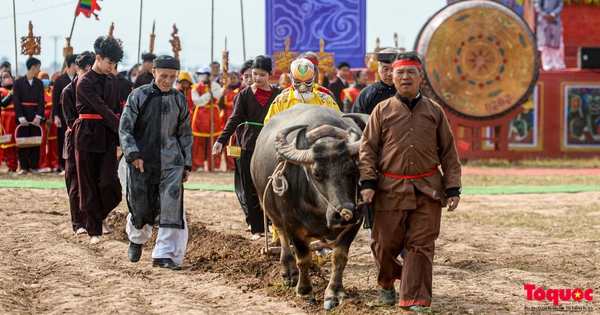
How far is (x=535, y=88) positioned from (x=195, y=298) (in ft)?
56.4

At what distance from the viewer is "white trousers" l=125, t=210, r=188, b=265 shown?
757cm

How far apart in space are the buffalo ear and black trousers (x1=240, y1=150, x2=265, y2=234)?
2.33 metres

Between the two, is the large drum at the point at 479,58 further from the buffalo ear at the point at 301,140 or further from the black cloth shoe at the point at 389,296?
the black cloth shoe at the point at 389,296

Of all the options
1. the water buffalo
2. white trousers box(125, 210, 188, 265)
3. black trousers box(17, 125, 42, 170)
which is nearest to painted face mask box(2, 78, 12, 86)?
black trousers box(17, 125, 42, 170)

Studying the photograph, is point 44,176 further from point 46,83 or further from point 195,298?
point 195,298

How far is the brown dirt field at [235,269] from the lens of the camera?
6086mm

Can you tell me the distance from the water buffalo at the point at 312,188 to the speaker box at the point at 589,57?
17.0m

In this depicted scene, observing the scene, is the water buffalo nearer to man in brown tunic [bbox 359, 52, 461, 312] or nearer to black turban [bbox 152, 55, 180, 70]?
man in brown tunic [bbox 359, 52, 461, 312]

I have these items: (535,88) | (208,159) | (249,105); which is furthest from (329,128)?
(535,88)

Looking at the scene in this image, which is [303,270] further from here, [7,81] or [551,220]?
[7,81]

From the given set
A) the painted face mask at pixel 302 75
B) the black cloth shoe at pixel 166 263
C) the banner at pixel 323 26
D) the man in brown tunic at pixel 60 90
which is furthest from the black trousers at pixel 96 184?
the banner at pixel 323 26

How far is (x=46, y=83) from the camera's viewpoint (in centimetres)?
1716

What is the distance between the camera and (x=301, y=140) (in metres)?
6.40

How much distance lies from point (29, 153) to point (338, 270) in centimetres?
1138
